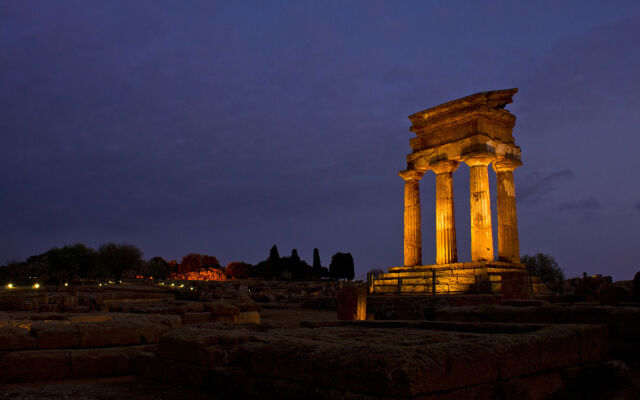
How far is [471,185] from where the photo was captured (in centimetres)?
2108

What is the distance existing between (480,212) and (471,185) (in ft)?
4.25

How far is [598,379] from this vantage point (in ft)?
13.4

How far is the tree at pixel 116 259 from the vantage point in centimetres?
5412

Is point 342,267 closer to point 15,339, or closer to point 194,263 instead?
point 194,263

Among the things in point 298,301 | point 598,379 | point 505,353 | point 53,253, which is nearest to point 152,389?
point 505,353

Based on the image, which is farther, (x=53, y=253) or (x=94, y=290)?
(x=53, y=253)

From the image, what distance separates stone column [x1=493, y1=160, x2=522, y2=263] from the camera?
69.7 ft

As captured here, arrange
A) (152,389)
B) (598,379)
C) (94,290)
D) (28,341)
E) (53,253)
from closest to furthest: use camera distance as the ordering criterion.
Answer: (598,379)
(152,389)
(28,341)
(94,290)
(53,253)

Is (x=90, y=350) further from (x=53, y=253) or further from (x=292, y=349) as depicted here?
→ (x=53, y=253)

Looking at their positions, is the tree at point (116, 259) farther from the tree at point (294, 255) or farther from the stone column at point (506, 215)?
the stone column at point (506, 215)

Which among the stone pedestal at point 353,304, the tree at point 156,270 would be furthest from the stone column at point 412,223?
the tree at point 156,270

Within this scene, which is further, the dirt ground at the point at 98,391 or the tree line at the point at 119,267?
the tree line at the point at 119,267

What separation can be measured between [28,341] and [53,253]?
51.8 metres

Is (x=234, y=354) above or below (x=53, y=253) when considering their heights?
below
